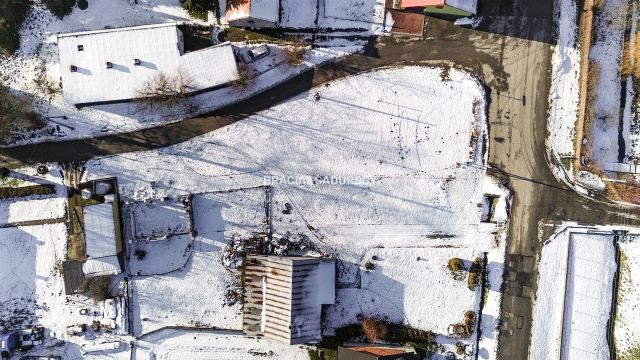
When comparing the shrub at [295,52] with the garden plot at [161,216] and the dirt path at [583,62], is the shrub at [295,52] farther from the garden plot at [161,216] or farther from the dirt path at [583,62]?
the dirt path at [583,62]

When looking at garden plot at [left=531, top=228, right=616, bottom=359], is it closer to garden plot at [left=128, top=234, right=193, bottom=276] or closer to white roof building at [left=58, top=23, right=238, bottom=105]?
garden plot at [left=128, top=234, right=193, bottom=276]

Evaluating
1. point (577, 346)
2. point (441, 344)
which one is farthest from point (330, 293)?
point (577, 346)

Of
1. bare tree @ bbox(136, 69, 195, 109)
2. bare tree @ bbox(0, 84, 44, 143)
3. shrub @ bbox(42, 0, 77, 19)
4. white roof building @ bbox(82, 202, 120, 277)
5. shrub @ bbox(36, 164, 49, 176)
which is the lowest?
white roof building @ bbox(82, 202, 120, 277)

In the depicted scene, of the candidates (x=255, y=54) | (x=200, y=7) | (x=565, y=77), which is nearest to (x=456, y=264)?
(x=565, y=77)

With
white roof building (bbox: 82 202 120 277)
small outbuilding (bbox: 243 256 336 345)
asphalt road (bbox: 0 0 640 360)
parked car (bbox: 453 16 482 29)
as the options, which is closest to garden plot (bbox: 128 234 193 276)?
white roof building (bbox: 82 202 120 277)

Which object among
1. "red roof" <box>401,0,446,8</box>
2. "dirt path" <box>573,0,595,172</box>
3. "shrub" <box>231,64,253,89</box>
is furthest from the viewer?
"dirt path" <box>573,0,595,172</box>

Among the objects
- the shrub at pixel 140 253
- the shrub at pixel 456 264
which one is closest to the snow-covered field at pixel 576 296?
the shrub at pixel 456 264
